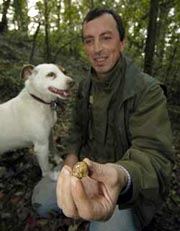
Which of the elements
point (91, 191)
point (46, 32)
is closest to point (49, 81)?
point (91, 191)

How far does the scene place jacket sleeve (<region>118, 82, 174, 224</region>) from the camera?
1.68 metres

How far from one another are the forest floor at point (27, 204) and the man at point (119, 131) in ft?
2.09

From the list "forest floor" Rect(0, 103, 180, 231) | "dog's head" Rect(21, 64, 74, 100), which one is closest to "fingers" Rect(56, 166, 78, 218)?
"forest floor" Rect(0, 103, 180, 231)

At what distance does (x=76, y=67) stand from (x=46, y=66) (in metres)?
5.57

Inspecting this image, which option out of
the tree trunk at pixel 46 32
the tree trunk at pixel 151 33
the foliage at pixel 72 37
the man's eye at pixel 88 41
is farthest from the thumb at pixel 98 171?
the tree trunk at pixel 46 32

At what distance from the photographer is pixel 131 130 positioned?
218 centimetres

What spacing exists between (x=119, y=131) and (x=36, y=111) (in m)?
1.42

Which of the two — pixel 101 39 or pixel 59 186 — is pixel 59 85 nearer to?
pixel 101 39

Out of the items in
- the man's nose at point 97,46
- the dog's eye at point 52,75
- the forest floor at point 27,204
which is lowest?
the forest floor at point 27,204

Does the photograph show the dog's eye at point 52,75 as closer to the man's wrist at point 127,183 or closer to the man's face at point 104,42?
the man's face at point 104,42

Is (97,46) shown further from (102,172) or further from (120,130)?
(102,172)

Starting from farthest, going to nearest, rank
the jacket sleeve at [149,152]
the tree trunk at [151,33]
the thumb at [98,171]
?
the tree trunk at [151,33]
the jacket sleeve at [149,152]
the thumb at [98,171]

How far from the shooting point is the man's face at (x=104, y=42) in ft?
7.82

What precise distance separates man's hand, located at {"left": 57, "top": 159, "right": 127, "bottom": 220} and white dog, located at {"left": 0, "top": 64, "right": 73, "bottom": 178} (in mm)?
2037
